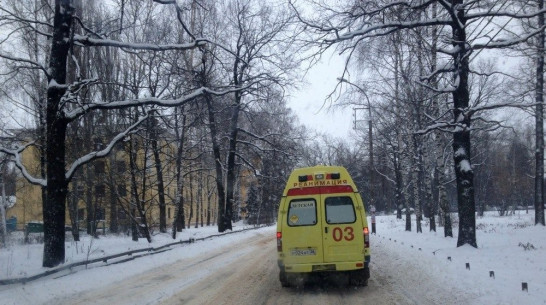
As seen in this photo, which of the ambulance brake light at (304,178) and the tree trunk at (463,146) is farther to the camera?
the tree trunk at (463,146)

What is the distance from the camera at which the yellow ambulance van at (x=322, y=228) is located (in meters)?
10.2

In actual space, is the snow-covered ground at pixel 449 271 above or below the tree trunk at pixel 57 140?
below

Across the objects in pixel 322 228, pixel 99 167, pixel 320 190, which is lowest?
pixel 322 228

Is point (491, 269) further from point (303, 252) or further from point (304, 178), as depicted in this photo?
point (304, 178)

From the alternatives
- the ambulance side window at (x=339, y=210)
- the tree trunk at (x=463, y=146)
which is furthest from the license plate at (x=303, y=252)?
the tree trunk at (x=463, y=146)

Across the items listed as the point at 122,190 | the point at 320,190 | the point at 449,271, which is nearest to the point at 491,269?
the point at 449,271

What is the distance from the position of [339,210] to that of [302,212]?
812 millimetres

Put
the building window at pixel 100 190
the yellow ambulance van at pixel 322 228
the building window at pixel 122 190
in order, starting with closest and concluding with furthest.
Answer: the yellow ambulance van at pixel 322 228, the building window at pixel 122 190, the building window at pixel 100 190

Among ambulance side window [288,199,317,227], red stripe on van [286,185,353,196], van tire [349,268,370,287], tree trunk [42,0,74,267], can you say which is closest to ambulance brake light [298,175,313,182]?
red stripe on van [286,185,353,196]

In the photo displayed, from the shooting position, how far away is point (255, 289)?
34.4 ft

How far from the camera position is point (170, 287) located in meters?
10.7

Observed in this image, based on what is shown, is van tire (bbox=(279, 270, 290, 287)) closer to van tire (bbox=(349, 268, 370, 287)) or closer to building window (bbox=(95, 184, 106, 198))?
van tire (bbox=(349, 268, 370, 287))

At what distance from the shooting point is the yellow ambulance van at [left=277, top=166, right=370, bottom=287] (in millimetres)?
10227

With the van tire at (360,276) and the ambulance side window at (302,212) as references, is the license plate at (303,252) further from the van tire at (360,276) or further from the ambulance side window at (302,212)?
the van tire at (360,276)
